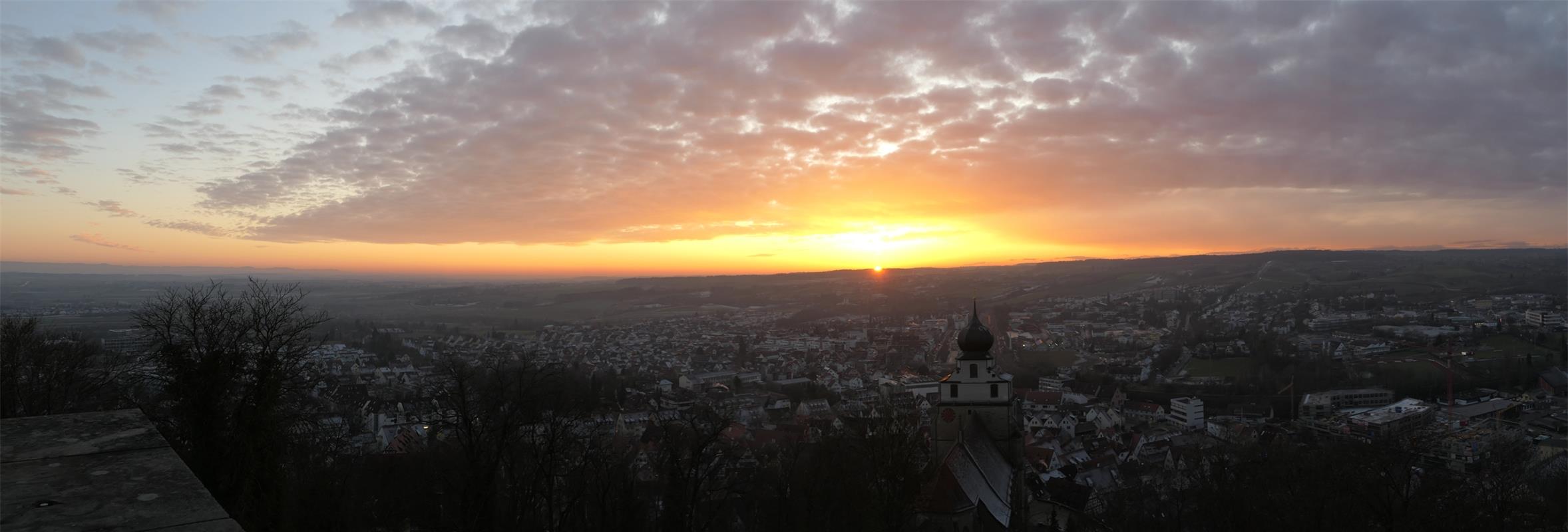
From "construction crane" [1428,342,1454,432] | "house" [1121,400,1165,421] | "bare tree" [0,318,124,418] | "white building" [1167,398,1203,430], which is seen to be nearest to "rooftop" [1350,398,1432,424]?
"construction crane" [1428,342,1454,432]

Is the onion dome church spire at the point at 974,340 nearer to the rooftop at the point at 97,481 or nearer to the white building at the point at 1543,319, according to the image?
the rooftop at the point at 97,481

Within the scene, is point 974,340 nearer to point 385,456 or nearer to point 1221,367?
point 385,456

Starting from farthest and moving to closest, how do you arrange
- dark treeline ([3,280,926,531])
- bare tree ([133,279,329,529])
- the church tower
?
the church tower → dark treeline ([3,280,926,531]) → bare tree ([133,279,329,529])

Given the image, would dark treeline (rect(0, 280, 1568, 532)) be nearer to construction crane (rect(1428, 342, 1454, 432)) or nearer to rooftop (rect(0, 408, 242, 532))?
rooftop (rect(0, 408, 242, 532))

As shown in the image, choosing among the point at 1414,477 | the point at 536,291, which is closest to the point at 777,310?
the point at 536,291

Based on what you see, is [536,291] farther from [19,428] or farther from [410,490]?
[19,428]

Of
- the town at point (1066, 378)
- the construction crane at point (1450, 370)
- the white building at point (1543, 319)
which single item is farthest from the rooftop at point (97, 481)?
the white building at point (1543, 319)
